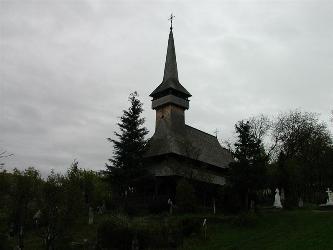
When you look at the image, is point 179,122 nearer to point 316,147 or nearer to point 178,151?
point 178,151

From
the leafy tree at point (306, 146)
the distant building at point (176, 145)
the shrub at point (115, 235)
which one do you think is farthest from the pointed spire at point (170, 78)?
the shrub at point (115, 235)

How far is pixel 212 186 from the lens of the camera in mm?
46000

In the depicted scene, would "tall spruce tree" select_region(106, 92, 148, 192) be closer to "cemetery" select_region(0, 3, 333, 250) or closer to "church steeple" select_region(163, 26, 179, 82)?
"cemetery" select_region(0, 3, 333, 250)

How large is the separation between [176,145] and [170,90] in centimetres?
848

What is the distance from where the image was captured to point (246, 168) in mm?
36688

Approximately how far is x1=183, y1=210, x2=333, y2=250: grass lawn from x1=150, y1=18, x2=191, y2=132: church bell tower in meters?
18.5

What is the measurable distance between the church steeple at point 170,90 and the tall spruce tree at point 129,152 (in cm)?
845

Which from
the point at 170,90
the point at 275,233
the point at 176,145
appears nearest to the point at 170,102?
the point at 170,90

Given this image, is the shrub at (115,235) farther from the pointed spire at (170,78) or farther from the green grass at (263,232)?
the pointed spire at (170,78)

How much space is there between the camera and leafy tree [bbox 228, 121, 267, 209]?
121ft

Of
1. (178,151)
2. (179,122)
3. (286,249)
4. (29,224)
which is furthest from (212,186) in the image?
(286,249)

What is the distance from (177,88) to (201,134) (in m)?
6.77

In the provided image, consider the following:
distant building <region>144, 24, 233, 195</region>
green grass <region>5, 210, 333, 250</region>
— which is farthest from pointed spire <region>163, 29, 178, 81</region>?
green grass <region>5, 210, 333, 250</region>

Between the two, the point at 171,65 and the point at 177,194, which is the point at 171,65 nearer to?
the point at 171,65
